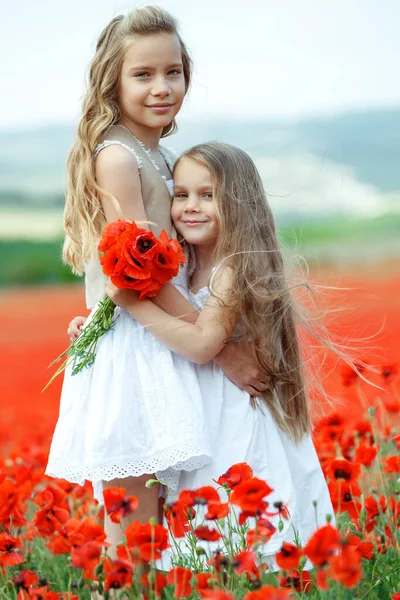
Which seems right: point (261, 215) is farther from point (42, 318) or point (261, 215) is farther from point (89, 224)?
point (42, 318)

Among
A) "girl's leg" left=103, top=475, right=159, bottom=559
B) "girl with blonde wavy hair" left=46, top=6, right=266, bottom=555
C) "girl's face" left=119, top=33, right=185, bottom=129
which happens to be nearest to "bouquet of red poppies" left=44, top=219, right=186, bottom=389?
"girl with blonde wavy hair" left=46, top=6, right=266, bottom=555

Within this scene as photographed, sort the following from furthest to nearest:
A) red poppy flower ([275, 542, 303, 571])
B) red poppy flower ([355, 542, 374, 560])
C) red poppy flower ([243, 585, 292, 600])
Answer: red poppy flower ([355, 542, 374, 560]) → red poppy flower ([275, 542, 303, 571]) → red poppy flower ([243, 585, 292, 600])

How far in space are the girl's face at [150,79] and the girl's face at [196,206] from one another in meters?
0.18

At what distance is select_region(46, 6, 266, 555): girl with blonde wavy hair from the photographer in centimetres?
275

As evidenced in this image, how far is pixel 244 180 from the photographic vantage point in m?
3.01

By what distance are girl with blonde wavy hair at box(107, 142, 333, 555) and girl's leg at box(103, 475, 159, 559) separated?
0.36ft

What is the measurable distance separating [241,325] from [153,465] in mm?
509

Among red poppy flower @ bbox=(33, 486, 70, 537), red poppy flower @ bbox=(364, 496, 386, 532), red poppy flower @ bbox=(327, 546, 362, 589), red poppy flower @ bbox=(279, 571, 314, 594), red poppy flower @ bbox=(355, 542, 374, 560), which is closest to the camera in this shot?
red poppy flower @ bbox=(327, 546, 362, 589)

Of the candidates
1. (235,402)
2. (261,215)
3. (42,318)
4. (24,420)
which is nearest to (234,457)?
(235,402)

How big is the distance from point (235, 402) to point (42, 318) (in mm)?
10085

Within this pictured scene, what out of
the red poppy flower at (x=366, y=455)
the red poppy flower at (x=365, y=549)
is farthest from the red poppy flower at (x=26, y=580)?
the red poppy flower at (x=366, y=455)

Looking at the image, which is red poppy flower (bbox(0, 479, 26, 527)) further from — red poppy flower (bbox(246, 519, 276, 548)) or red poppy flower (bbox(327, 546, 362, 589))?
red poppy flower (bbox(327, 546, 362, 589))

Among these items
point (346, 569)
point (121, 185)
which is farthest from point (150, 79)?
point (346, 569)

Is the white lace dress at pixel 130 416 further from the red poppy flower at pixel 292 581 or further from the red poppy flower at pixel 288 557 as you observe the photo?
the red poppy flower at pixel 288 557
